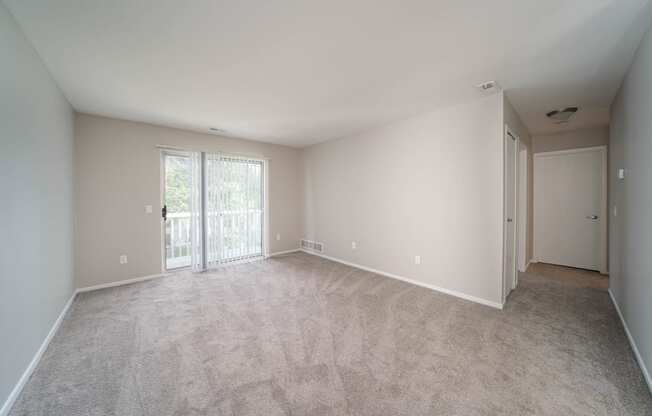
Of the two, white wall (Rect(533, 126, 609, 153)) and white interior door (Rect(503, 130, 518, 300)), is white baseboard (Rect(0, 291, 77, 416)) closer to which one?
white interior door (Rect(503, 130, 518, 300))

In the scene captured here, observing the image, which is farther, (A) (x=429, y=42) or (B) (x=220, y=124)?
(B) (x=220, y=124)

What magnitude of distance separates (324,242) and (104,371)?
373 cm

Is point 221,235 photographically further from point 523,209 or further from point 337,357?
point 523,209

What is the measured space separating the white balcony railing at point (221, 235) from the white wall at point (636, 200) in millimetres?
5007

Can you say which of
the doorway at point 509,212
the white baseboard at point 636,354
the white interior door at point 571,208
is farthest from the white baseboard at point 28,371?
the white interior door at point 571,208

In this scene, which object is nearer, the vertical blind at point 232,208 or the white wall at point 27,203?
the white wall at point 27,203

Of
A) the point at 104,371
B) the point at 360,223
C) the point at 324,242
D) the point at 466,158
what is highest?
the point at 466,158

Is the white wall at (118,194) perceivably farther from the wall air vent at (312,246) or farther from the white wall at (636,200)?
the white wall at (636,200)

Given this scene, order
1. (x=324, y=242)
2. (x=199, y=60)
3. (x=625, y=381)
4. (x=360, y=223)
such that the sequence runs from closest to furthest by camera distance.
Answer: (x=625, y=381), (x=199, y=60), (x=360, y=223), (x=324, y=242)

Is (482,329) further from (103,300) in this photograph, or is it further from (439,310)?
(103,300)

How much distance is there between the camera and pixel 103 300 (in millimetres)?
3043

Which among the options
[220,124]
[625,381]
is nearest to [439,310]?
[625,381]

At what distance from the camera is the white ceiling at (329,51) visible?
5.04ft

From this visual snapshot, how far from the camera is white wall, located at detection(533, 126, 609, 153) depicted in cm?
396
